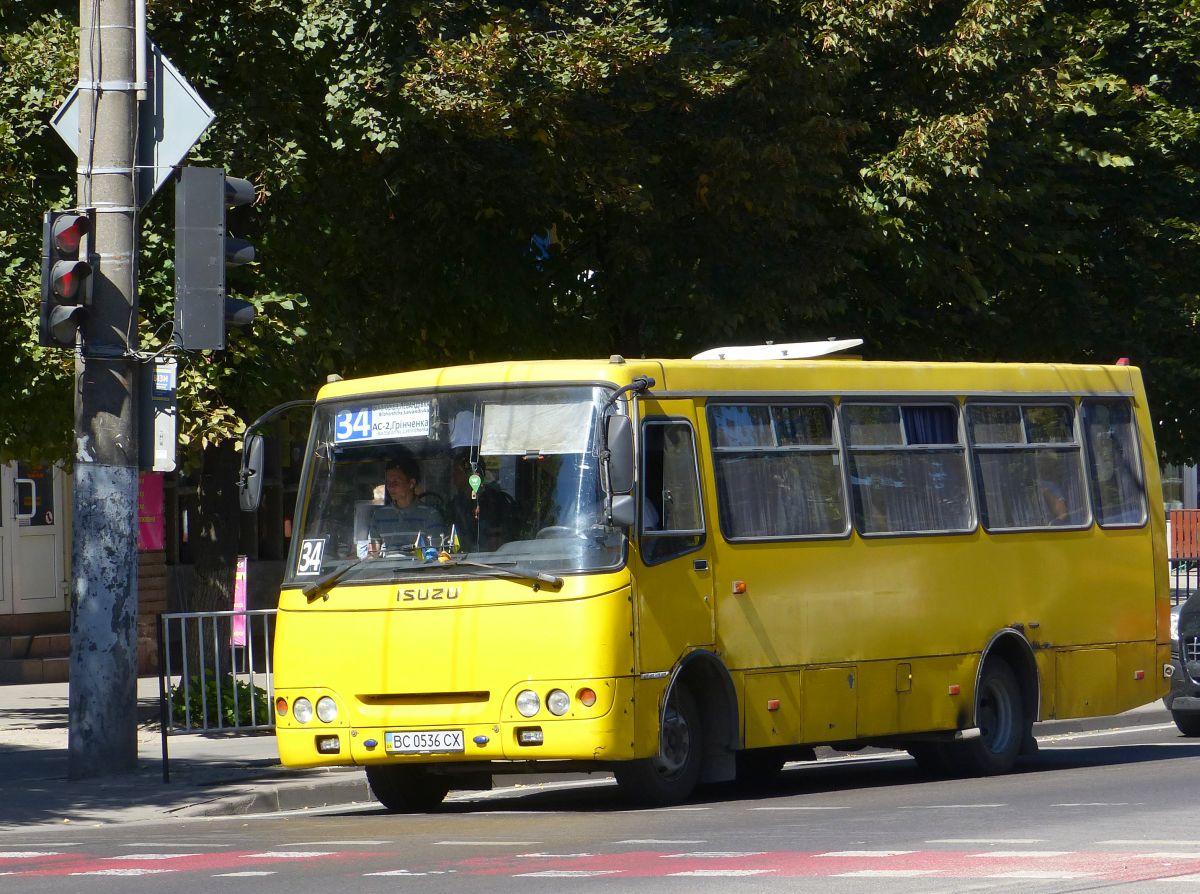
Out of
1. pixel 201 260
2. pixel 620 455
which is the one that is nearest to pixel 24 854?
pixel 620 455

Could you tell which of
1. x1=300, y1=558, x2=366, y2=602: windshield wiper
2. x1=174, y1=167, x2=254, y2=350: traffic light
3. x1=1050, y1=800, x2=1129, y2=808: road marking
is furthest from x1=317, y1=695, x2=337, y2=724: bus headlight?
x1=1050, y1=800, x2=1129, y2=808: road marking

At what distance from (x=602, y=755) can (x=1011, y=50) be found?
35.4ft

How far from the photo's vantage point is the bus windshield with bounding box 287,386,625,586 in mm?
12594

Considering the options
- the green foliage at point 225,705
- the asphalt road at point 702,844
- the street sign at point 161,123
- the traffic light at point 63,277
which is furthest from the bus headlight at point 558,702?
the street sign at point 161,123

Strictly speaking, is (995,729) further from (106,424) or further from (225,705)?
(106,424)

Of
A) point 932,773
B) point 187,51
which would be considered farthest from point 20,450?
point 932,773

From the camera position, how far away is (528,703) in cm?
1239

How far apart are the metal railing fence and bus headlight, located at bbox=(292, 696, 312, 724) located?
10.7 feet

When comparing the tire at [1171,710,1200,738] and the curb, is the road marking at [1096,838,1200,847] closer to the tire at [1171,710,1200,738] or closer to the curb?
the curb

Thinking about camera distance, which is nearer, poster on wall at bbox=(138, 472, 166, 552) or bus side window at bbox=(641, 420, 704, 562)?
bus side window at bbox=(641, 420, 704, 562)

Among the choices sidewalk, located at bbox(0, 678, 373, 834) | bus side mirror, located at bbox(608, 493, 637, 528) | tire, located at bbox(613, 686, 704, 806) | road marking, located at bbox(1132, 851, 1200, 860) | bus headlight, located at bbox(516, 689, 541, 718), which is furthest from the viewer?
sidewalk, located at bbox(0, 678, 373, 834)

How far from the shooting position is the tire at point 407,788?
13.6m

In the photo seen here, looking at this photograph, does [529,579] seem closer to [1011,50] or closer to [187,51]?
[187,51]

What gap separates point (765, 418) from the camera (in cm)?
1408
